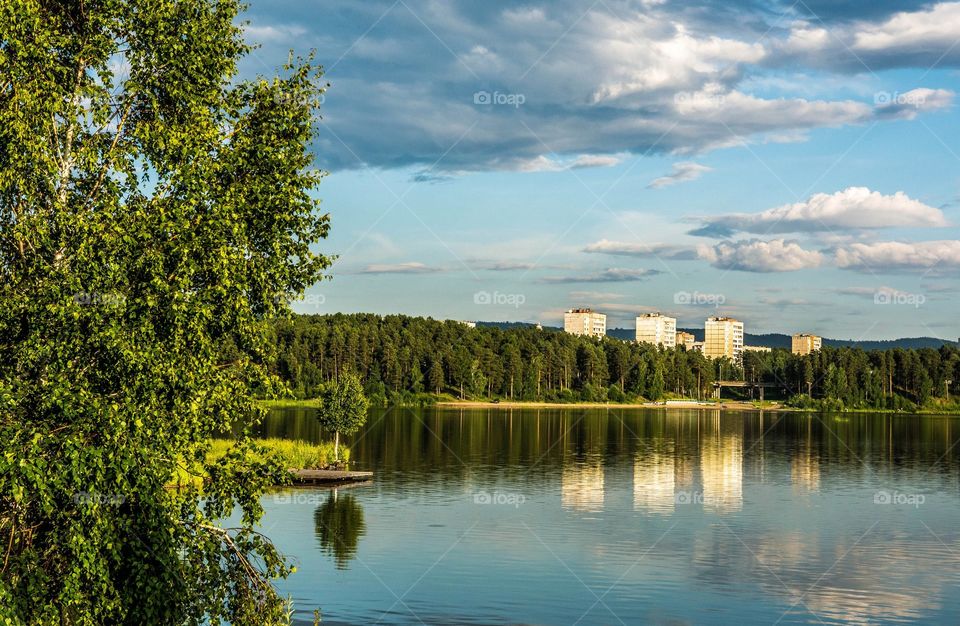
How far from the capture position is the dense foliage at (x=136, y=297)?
1675 cm

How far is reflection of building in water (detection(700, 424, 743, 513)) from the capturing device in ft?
217

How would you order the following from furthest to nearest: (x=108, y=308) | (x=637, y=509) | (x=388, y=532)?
1. (x=637, y=509)
2. (x=388, y=532)
3. (x=108, y=308)

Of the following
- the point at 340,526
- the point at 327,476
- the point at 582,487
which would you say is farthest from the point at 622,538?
the point at 327,476

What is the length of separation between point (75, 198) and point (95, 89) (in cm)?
237

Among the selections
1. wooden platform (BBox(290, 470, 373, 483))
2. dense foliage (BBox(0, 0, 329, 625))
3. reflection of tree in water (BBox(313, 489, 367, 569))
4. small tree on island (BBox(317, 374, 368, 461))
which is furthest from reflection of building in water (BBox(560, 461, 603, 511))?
dense foliage (BBox(0, 0, 329, 625))

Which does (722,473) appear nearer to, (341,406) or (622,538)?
(341,406)

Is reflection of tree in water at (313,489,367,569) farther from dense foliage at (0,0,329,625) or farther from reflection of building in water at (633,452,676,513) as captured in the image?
dense foliage at (0,0,329,625)

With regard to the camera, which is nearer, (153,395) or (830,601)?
(153,395)

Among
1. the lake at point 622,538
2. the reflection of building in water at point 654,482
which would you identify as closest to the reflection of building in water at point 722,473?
the lake at point 622,538

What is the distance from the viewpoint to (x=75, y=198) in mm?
19969

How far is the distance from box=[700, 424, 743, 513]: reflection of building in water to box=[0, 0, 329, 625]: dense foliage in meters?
49.1

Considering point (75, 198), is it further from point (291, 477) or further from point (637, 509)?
point (637, 509)

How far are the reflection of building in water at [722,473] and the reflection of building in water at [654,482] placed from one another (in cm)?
278

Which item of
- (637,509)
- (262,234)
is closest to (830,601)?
(637,509)
